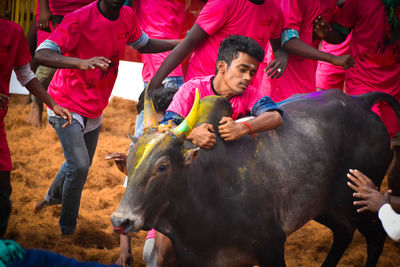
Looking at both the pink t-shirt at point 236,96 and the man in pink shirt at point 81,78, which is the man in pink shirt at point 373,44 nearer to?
the pink t-shirt at point 236,96

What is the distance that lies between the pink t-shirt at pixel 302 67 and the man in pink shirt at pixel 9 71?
218 cm

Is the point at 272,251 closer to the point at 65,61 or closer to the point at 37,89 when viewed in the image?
the point at 65,61

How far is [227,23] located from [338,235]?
2082 mm

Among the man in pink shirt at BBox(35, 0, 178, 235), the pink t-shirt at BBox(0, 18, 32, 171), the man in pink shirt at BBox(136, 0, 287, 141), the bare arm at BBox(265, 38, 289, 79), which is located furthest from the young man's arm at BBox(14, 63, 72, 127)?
the bare arm at BBox(265, 38, 289, 79)

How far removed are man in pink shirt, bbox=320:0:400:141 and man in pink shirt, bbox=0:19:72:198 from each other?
280 centimetres

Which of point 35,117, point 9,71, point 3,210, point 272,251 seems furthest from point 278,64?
point 35,117

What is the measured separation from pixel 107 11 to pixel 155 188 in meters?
2.14

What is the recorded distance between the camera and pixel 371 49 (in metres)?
5.16

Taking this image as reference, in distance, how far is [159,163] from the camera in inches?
110

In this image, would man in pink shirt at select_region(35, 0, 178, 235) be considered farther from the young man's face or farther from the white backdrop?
the white backdrop

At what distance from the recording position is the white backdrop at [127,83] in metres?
9.08

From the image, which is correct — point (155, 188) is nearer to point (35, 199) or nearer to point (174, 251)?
point (174, 251)

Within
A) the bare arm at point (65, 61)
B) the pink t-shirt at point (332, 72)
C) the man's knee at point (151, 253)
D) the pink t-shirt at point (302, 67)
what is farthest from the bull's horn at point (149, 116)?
the pink t-shirt at point (332, 72)

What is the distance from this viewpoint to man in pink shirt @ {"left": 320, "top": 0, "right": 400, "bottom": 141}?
16.4ft
